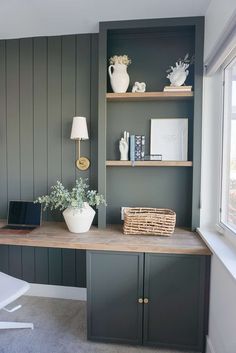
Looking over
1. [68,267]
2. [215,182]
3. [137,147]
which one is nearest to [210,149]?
[215,182]

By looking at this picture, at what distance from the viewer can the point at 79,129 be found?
2.10 m

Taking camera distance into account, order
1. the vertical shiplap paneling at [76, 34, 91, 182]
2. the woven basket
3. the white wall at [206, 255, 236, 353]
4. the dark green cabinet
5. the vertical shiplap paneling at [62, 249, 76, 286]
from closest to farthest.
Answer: the white wall at [206, 255, 236, 353] → the dark green cabinet → the woven basket → the vertical shiplap paneling at [76, 34, 91, 182] → the vertical shiplap paneling at [62, 249, 76, 286]

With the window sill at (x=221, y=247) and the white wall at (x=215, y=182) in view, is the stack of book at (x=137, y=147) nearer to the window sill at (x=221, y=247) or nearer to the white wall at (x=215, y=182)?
the white wall at (x=215, y=182)

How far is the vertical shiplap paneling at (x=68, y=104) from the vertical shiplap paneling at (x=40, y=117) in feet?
0.57

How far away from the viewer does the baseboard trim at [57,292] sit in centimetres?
235

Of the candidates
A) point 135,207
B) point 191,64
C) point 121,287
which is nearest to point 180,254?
point 121,287

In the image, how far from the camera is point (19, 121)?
2.37 meters

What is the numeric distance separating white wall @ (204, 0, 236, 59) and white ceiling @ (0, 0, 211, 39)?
0.10 m

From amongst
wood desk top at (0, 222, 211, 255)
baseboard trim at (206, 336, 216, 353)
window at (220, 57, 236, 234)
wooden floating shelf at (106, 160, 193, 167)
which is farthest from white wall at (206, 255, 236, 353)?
wooden floating shelf at (106, 160, 193, 167)

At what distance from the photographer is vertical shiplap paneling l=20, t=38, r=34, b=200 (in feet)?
7.61

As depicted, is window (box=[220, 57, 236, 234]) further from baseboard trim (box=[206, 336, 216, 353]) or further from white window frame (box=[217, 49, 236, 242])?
baseboard trim (box=[206, 336, 216, 353])

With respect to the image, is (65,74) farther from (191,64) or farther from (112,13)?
(191,64)

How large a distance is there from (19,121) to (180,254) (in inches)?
72.0

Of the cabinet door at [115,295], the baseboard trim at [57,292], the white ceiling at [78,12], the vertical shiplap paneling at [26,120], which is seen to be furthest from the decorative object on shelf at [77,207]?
the white ceiling at [78,12]
